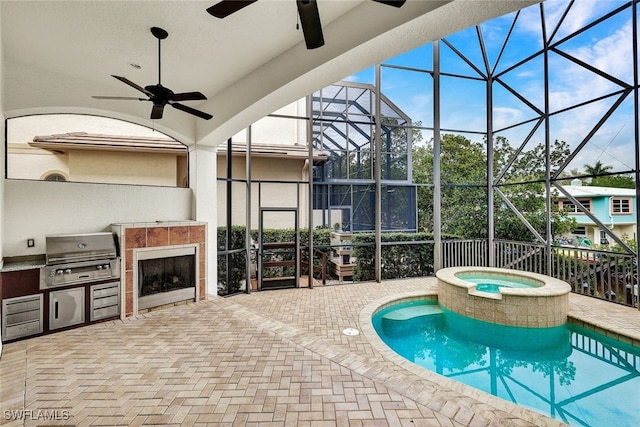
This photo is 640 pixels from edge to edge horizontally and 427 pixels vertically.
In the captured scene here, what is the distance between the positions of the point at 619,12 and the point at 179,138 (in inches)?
335

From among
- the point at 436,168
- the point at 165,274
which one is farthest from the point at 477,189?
the point at 165,274

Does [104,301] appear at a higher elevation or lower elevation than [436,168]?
lower

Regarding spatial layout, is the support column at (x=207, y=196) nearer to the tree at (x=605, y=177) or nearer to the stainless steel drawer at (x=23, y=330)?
the stainless steel drawer at (x=23, y=330)

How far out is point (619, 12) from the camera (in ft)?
17.4

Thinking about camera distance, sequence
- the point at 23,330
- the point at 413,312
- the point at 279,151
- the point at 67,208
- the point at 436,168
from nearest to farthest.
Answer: the point at 23,330 → the point at 67,208 → the point at 413,312 → the point at 279,151 → the point at 436,168

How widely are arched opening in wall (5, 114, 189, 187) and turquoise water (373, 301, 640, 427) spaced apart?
508 cm

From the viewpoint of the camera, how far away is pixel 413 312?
566cm

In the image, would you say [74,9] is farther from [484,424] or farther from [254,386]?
[484,424]

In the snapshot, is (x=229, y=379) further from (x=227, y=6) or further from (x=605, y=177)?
(x=605, y=177)

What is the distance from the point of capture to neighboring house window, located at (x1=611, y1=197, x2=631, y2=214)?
22.2ft

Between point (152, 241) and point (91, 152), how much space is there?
6.38 ft

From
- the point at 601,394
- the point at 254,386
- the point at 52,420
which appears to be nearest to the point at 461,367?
the point at 601,394

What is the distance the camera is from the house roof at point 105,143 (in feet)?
14.8

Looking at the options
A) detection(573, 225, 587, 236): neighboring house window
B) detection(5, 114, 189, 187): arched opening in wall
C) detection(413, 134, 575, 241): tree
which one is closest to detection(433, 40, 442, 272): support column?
detection(413, 134, 575, 241): tree
